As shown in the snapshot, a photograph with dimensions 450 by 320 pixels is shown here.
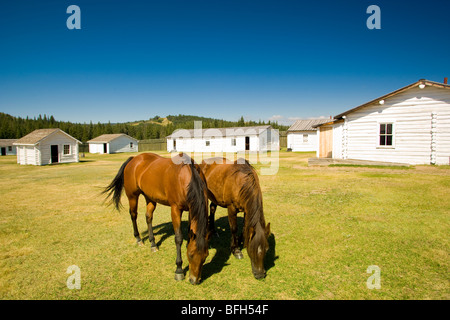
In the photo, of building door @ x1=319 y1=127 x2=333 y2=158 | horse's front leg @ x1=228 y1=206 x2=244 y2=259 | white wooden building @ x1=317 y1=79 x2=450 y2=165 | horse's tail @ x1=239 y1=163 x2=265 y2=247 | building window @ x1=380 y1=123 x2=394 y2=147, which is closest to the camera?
horse's tail @ x1=239 y1=163 x2=265 y2=247

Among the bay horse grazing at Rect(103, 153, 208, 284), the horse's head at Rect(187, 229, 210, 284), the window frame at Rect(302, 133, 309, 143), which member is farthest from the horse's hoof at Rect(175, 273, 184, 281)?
the window frame at Rect(302, 133, 309, 143)

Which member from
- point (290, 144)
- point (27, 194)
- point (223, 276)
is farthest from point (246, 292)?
point (290, 144)

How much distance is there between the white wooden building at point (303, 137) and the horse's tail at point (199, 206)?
36.7 m

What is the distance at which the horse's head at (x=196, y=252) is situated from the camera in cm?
364

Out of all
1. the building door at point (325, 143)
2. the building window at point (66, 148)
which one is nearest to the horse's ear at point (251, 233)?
the building door at point (325, 143)

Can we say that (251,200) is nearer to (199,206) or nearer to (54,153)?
(199,206)

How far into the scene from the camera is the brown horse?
380cm

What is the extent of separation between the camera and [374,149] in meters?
16.5

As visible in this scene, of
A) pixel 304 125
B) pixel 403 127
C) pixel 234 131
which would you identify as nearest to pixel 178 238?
pixel 403 127

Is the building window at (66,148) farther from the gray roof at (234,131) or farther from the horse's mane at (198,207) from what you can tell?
the horse's mane at (198,207)

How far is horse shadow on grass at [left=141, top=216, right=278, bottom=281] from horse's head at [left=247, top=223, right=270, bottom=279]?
0.38 meters

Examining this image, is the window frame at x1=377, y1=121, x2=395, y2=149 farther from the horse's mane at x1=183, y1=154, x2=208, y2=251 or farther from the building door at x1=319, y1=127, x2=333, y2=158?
the horse's mane at x1=183, y1=154, x2=208, y2=251

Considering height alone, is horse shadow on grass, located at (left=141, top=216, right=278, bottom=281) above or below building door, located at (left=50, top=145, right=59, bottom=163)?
below
